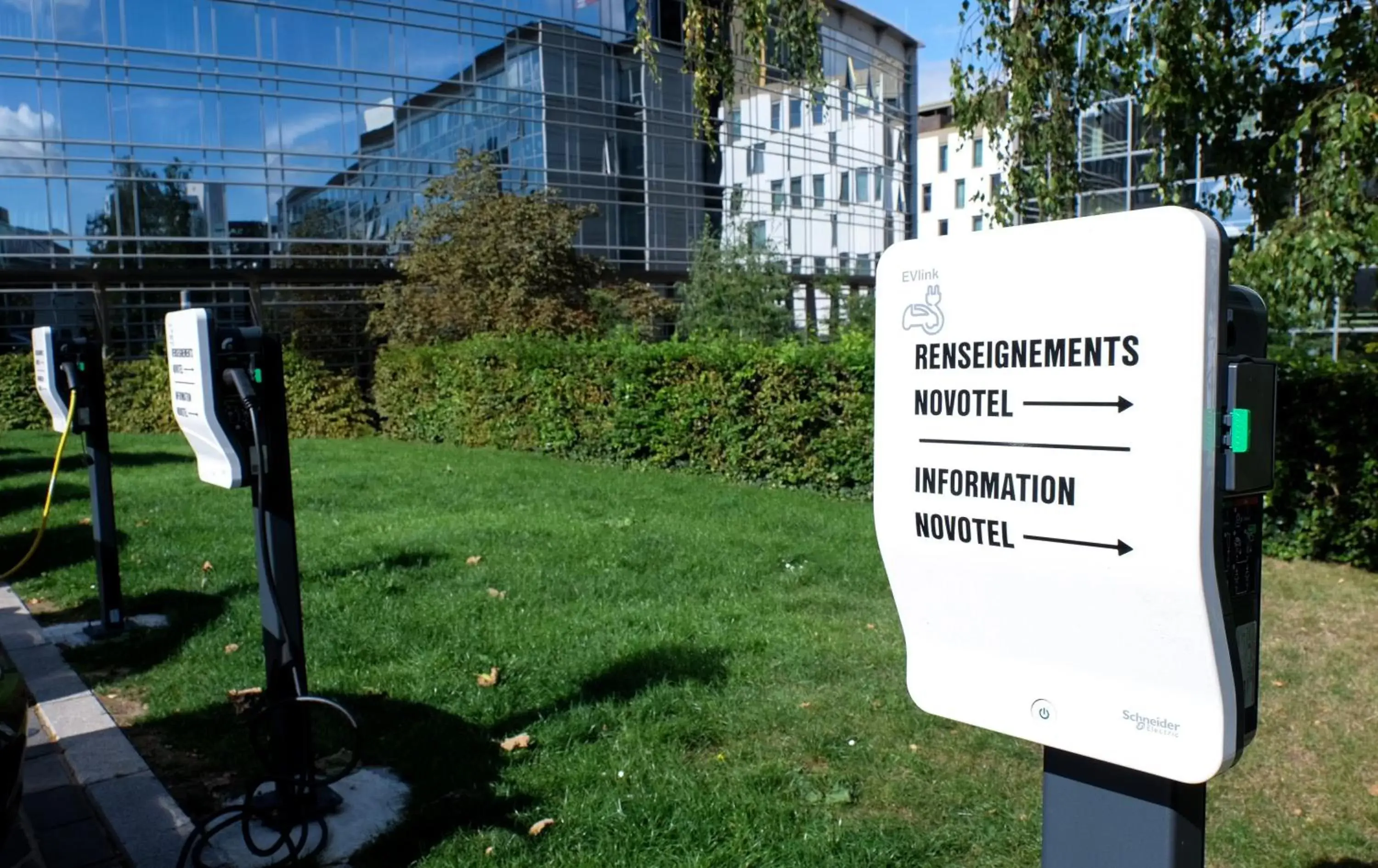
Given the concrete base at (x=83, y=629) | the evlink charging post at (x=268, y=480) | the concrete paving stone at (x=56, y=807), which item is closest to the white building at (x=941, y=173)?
the concrete base at (x=83, y=629)

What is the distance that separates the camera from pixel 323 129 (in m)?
26.0

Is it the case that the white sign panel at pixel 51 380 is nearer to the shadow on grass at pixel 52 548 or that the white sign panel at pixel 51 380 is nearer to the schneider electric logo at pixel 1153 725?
the shadow on grass at pixel 52 548

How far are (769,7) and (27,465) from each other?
11.2 meters

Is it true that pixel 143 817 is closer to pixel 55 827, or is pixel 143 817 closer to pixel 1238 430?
pixel 55 827

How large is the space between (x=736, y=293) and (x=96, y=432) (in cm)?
1585

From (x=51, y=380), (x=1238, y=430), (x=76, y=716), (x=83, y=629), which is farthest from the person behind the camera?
(x=51, y=380)

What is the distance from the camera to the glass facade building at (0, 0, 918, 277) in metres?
23.1

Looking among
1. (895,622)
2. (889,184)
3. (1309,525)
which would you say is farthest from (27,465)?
(889,184)

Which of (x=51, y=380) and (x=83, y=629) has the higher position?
(x=51, y=380)

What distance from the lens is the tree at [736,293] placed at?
2098 cm

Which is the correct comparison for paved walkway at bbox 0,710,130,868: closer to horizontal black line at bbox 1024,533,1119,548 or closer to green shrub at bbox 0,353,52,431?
horizontal black line at bbox 1024,533,1119,548

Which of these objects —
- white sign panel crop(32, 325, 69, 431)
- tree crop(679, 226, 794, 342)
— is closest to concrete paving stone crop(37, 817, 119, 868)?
white sign panel crop(32, 325, 69, 431)

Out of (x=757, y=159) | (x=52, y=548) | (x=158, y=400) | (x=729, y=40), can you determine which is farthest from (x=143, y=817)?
(x=757, y=159)

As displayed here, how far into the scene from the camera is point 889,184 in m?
39.7
